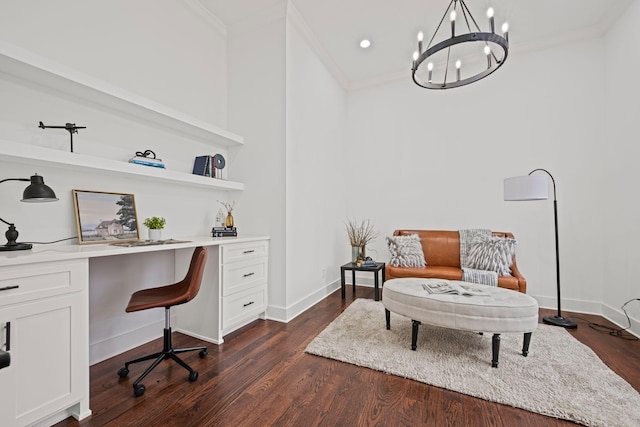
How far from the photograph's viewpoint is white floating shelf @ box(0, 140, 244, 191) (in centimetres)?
156

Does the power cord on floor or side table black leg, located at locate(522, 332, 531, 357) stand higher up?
side table black leg, located at locate(522, 332, 531, 357)

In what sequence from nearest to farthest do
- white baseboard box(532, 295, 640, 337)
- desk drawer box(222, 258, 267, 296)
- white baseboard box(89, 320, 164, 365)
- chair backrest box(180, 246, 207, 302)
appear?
1. chair backrest box(180, 246, 207, 302)
2. white baseboard box(89, 320, 164, 365)
3. desk drawer box(222, 258, 267, 296)
4. white baseboard box(532, 295, 640, 337)

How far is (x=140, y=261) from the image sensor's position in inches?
94.9

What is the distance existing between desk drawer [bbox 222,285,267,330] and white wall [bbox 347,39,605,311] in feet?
7.17

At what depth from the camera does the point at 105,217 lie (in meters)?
2.15

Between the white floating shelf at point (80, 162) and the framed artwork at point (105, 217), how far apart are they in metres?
0.21

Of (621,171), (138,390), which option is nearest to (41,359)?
(138,390)

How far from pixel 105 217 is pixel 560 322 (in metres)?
4.32

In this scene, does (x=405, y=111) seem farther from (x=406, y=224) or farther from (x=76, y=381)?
(x=76, y=381)

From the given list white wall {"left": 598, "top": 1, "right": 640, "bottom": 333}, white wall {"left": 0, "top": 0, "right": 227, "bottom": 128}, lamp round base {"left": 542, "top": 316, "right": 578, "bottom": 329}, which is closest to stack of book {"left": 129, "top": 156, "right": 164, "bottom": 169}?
white wall {"left": 0, "top": 0, "right": 227, "bottom": 128}

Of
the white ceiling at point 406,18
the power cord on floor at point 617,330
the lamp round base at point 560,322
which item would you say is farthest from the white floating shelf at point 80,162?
the power cord on floor at point 617,330

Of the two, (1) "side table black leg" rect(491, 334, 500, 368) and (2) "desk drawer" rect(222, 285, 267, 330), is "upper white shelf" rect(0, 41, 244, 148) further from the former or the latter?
Result: (1) "side table black leg" rect(491, 334, 500, 368)

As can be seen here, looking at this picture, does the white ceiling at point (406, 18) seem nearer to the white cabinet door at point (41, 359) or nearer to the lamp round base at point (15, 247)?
the lamp round base at point (15, 247)

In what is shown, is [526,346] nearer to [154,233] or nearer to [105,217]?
[154,233]
